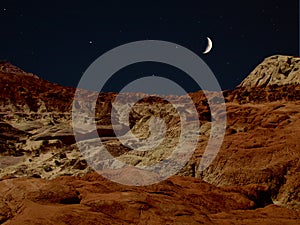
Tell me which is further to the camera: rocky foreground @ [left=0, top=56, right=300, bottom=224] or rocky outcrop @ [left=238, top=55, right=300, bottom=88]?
rocky outcrop @ [left=238, top=55, right=300, bottom=88]

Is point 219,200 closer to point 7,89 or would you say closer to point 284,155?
point 284,155

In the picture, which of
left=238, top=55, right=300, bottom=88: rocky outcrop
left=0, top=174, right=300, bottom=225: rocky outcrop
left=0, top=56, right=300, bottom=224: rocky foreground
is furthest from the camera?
left=238, top=55, right=300, bottom=88: rocky outcrop

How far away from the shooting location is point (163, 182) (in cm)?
1288

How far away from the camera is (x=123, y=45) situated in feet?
72.0

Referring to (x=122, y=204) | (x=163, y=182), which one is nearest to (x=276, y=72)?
(x=163, y=182)

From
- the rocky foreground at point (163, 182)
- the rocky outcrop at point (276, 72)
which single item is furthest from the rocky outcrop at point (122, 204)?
the rocky outcrop at point (276, 72)

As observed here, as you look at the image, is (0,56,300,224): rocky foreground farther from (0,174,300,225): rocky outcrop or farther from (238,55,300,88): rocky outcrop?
(238,55,300,88): rocky outcrop

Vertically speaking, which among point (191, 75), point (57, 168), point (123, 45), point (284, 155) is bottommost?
point (57, 168)

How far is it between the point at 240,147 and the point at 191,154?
2889mm

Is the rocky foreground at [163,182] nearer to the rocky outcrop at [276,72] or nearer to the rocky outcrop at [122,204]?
the rocky outcrop at [122,204]

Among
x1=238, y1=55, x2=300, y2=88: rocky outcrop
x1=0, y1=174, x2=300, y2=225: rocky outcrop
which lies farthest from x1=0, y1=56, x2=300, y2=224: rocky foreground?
x1=238, y1=55, x2=300, y2=88: rocky outcrop

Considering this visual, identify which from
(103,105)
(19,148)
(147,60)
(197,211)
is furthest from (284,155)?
(103,105)

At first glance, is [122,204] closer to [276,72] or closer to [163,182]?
[163,182]

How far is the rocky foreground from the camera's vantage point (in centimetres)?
945
